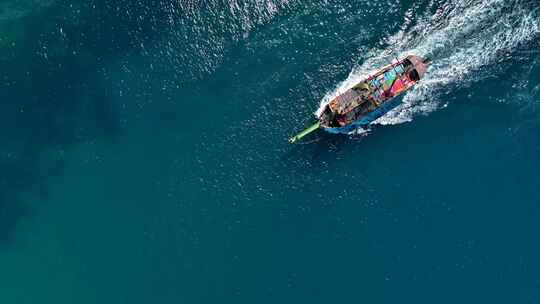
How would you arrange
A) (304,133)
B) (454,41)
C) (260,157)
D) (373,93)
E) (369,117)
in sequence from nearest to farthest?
(373,93) → (454,41) → (304,133) → (369,117) → (260,157)

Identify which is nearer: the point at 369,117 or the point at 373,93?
the point at 373,93

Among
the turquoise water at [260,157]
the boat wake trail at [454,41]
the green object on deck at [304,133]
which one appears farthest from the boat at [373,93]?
the turquoise water at [260,157]

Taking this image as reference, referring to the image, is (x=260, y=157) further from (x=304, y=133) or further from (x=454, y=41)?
(x=454, y=41)

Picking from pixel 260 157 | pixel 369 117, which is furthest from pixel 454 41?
pixel 260 157

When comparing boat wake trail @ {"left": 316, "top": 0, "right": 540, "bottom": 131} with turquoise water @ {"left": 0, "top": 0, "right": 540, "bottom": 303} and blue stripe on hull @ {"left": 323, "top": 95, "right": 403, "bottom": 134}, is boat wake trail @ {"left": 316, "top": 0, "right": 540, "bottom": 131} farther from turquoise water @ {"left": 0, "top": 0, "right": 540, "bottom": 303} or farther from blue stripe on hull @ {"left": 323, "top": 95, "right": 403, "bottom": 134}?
blue stripe on hull @ {"left": 323, "top": 95, "right": 403, "bottom": 134}

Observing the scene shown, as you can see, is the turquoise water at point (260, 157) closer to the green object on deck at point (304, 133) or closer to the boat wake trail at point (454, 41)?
the boat wake trail at point (454, 41)

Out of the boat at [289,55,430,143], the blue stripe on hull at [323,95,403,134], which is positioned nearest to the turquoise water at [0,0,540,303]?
the blue stripe on hull at [323,95,403,134]
